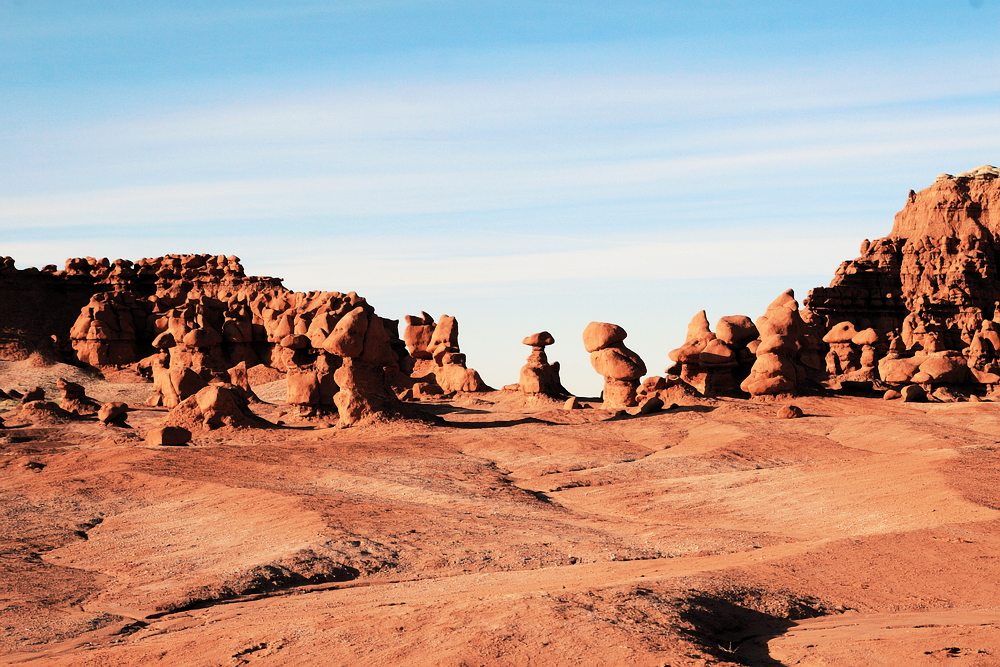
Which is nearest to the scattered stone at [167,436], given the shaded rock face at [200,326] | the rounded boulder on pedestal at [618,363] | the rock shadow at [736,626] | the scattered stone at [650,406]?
the shaded rock face at [200,326]

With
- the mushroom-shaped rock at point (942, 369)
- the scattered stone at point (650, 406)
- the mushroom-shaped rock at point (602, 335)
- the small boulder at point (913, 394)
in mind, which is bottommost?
the scattered stone at point (650, 406)

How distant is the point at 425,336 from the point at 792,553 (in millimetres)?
31059

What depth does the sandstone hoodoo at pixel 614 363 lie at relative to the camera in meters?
27.9

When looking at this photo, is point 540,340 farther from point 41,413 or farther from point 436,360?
point 41,413

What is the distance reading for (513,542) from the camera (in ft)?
43.1

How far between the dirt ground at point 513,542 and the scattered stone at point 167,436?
114cm

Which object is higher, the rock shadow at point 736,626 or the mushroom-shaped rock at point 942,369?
the mushroom-shaped rock at point 942,369

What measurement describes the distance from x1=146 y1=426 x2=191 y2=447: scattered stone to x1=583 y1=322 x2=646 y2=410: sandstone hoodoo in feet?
36.8

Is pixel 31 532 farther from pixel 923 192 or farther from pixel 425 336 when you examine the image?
pixel 923 192

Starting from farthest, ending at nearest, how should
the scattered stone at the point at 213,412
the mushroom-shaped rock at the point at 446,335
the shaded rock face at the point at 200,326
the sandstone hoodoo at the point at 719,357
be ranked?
the mushroom-shaped rock at the point at 446,335 < the sandstone hoodoo at the point at 719,357 < the shaded rock face at the point at 200,326 < the scattered stone at the point at 213,412

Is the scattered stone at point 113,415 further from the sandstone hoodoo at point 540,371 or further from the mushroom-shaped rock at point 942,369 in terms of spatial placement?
the mushroom-shaped rock at point 942,369

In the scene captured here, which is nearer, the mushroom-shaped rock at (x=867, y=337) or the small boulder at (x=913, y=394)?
the small boulder at (x=913, y=394)

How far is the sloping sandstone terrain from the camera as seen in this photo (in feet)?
26.5

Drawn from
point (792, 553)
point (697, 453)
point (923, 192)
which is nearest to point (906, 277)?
point (923, 192)
